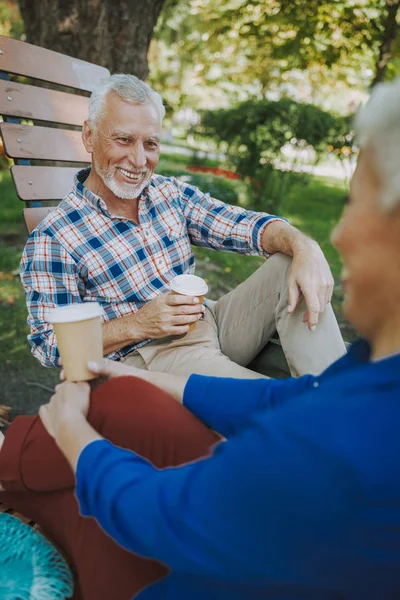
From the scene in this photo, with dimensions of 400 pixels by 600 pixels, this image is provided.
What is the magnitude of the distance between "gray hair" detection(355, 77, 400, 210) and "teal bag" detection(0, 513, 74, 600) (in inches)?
47.1

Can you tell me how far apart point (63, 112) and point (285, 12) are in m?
4.29

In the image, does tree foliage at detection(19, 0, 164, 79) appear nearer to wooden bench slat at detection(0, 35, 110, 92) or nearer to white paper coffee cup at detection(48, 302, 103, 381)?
wooden bench slat at detection(0, 35, 110, 92)

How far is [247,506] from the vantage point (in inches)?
28.9

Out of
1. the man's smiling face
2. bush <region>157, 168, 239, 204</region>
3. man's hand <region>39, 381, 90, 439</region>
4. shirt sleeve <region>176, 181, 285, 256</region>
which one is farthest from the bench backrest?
bush <region>157, 168, 239, 204</region>

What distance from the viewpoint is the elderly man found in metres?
1.99

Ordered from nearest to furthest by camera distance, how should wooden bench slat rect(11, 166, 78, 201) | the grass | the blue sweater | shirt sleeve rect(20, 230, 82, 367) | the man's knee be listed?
the blue sweater < shirt sleeve rect(20, 230, 82, 367) < the man's knee < wooden bench slat rect(11, 166, 78, 201) < the grass

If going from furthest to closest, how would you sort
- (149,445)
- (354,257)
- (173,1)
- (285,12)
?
1. (173,1)
2. (285,12)
3. (149,445)
4. (354,257)

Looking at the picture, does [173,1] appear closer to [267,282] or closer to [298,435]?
[267,282]

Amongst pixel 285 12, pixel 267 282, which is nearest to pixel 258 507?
pixel 267 282

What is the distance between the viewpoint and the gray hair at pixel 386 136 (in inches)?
→ 29.2

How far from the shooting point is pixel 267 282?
216cm

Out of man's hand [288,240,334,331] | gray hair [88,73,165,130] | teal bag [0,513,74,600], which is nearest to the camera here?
teal bag [0,513,74,600]

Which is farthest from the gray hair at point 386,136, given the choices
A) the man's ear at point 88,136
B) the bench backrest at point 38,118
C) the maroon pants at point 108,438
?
the bench backrest at point 38,118

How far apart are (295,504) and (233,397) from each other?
2.31 ft
